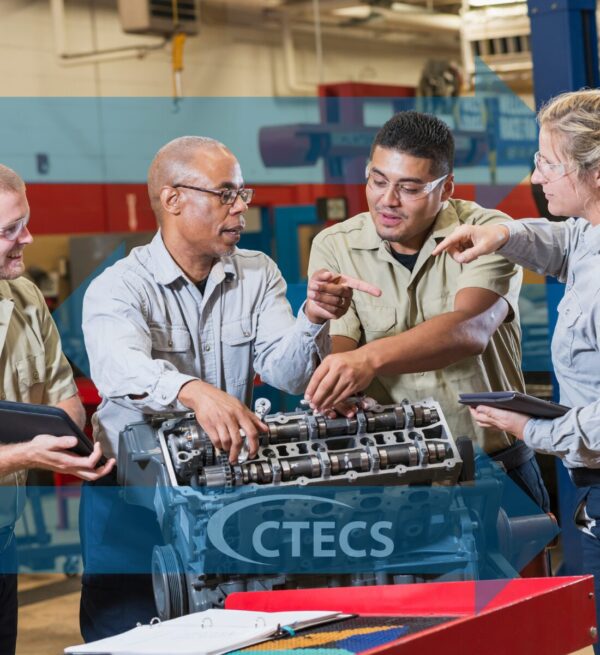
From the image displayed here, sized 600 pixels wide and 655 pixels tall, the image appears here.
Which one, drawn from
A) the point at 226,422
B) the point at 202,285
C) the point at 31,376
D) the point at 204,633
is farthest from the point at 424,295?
the point at 204,633

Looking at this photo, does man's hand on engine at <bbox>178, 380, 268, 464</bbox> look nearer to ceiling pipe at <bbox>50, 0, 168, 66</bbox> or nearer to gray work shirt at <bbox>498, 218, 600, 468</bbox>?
gray work shirt at <bbox>498, 218, 600, 468</bbox>

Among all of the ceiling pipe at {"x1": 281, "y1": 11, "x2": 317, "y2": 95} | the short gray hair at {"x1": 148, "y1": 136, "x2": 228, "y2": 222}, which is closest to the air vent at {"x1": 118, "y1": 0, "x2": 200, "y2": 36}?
the ceiling pipe at {"x1": 281, "y1": 11, "x2": 317, "y2": 95}

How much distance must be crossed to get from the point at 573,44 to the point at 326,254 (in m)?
1.35

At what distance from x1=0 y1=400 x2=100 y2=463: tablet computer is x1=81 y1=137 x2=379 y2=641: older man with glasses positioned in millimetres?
224

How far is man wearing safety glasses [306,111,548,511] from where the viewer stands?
226 centimetres

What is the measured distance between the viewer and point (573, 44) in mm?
3334

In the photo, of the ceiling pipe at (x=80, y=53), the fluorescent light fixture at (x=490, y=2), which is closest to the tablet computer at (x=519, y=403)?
the fluorescent light fixture at (x=490, y=2)

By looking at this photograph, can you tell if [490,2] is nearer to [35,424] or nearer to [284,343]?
[284,343]

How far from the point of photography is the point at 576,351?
196 cm

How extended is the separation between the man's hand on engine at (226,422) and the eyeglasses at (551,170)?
687 millimetres

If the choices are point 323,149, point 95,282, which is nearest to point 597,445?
point 95,282

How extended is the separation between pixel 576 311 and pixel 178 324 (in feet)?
2.59

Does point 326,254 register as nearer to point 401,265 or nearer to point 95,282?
point 401,265

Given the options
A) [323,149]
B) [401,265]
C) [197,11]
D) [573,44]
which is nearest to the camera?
[401,265]
